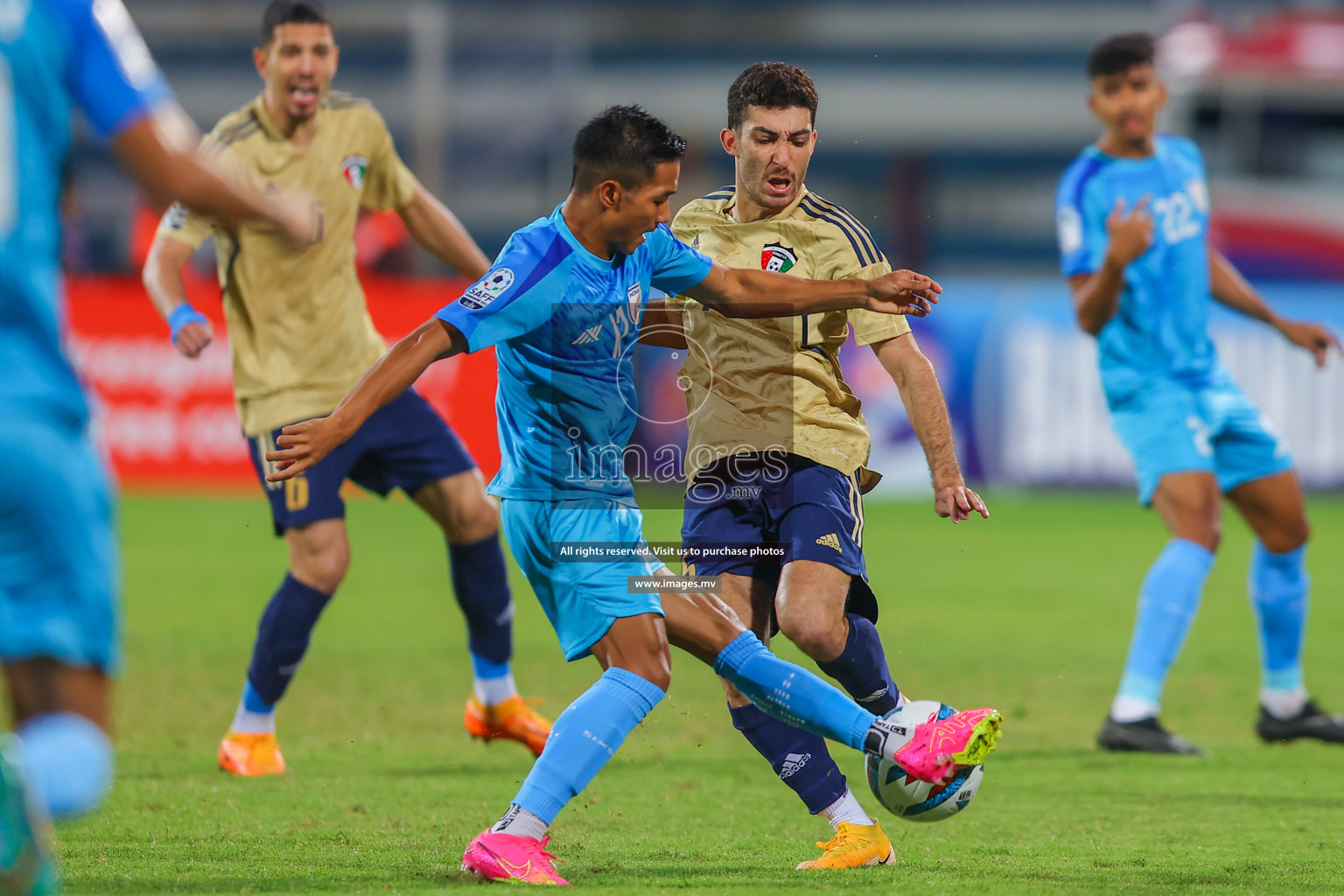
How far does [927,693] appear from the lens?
6.83m

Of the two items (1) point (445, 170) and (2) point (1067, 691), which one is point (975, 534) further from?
(1) point (445, 170)

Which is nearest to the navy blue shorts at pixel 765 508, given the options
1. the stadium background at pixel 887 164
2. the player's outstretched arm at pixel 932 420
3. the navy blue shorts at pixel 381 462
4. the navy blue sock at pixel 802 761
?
the player's outstretched arm at pixel 932 420

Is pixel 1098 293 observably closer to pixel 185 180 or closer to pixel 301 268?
pixel 301 268

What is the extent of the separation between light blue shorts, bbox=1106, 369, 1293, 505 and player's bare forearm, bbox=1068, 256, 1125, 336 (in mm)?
326

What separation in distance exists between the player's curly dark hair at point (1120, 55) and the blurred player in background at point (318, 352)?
2.56 metres

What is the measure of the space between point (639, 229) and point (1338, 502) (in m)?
12.2

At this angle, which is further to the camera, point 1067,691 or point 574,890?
point 1067,691

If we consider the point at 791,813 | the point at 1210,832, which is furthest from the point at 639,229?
the point at 1210,832

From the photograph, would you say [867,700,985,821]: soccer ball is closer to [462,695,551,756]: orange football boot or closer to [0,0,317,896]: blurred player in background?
[0,0,317,896]: blurred player in background

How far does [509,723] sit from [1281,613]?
3.06m

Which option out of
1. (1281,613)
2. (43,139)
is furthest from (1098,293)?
(43,139)

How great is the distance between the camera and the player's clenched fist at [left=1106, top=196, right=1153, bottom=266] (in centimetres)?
589

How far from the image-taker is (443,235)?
588 cm

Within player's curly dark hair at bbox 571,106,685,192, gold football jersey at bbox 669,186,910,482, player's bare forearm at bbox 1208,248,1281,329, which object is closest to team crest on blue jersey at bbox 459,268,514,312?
player's curly dark hair at bbox 571,106,685,192
